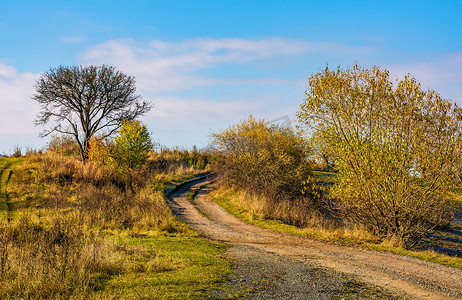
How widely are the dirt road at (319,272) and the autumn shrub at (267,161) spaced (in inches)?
316

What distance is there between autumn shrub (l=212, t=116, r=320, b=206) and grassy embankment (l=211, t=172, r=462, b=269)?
4.25ft

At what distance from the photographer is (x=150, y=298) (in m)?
5.90

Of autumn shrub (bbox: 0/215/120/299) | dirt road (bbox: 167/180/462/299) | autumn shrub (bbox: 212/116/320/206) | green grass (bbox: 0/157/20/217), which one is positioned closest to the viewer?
autumn shrub (bbox: 0/215/120/299)

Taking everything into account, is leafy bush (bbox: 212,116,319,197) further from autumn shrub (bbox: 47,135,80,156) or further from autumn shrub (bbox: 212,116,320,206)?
autumn shrub (bbox: 47,135,80,156)

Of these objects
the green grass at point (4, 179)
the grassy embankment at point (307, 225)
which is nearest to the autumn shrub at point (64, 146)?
the green grass at point (4, 179)

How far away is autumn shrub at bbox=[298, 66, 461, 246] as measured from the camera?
41.2 ft

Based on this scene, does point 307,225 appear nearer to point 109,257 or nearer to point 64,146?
point 109,257

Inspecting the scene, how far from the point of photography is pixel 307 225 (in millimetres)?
17438

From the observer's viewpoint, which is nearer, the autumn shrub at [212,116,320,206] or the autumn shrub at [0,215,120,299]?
the autumn shrub at [0,215,120,299]

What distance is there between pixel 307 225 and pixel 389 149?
6231 millimetres

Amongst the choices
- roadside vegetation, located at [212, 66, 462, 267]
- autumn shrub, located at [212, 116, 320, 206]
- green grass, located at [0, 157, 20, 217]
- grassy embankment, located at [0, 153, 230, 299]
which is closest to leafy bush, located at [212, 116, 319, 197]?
autumn shrub, located at [212, 116, 320, 206]

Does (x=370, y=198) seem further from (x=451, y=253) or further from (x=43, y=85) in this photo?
(x=43, y=85)

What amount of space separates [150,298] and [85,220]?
9.96 m

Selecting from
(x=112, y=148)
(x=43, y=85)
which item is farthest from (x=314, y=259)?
(x=43, y=85)
